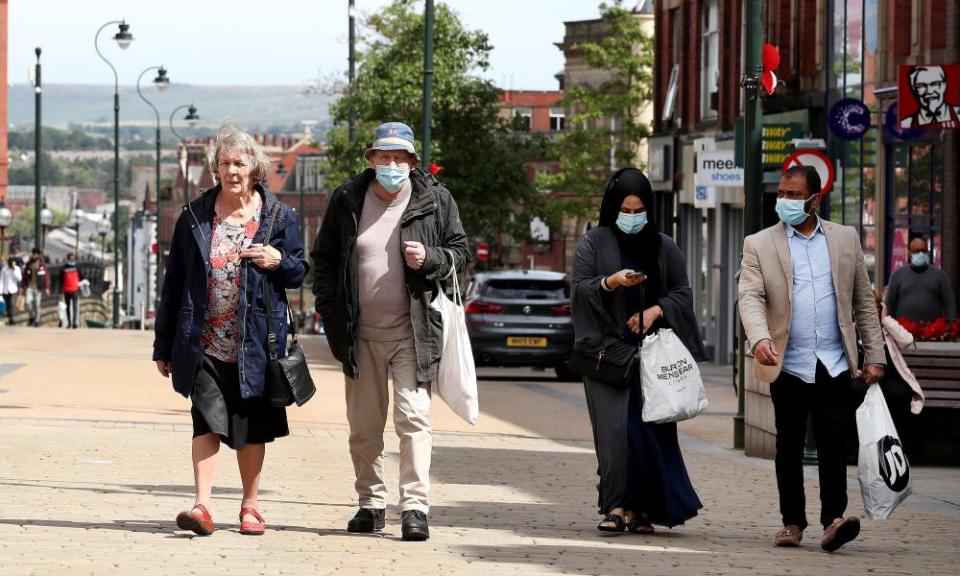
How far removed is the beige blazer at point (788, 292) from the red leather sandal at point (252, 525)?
250cm

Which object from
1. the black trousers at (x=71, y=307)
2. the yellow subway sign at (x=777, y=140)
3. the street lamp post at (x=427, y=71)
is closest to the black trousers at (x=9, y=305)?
Result: the black trousers at (x=71, y=307)

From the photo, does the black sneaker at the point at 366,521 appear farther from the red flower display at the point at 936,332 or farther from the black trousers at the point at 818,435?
the red flower display at the point at 936,332

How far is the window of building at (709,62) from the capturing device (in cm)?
3994

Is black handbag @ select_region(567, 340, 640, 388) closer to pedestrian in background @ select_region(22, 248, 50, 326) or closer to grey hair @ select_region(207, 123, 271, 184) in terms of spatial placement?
grey hair @ select_region(207, 123, 271, 184)

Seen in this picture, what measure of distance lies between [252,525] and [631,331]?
2.16 metres

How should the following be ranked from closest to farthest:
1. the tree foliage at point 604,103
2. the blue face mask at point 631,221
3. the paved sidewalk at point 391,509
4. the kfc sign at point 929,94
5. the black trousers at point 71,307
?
the paved sidewalk at point 391,509 → the blue face mask at point 631,221 → the kfc sign at point 929,94 → the black trousers at point 71,307 → the tree foliage at point 604,103

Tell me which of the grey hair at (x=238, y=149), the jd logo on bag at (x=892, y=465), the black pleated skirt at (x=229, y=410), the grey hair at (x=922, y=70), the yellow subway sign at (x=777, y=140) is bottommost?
the jd logo on bag at (x=892, y=465)

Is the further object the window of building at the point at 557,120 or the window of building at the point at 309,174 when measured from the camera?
the window of building at the point at 309,174

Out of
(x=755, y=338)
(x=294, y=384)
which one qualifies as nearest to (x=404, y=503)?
(x=294, y=384)

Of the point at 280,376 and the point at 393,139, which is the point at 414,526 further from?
the point at 393,139

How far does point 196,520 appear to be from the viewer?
9633 mm

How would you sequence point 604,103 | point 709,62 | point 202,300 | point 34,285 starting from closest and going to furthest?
point 202,300, point 709,62, point 34,285, point 604,103

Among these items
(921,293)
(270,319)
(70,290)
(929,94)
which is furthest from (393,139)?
(70,290)

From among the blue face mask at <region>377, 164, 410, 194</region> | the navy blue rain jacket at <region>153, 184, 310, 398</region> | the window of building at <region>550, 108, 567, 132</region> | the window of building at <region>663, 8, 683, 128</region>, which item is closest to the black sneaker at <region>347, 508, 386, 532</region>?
the navy blue rain jacket at <region>153, 184, 310, 398</region>
